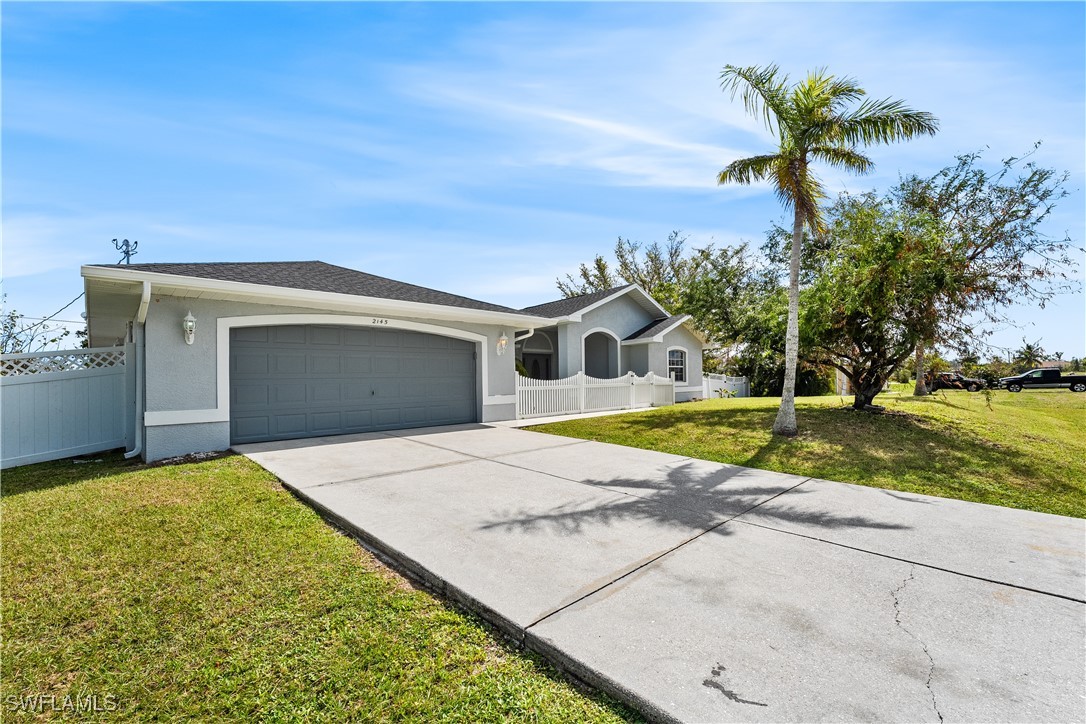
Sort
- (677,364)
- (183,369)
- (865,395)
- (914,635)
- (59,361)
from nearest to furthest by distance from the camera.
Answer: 1. (914,635)
2. (183,369)
3. (59,361)
4. (865,395)
5. (677,364)

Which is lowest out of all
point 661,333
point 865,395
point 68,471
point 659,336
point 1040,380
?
point 68,471

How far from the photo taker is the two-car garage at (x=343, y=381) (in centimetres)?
862

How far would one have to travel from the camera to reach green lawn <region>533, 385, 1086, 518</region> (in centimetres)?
603

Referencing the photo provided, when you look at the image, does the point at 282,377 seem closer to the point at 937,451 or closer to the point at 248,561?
the point at 248,561

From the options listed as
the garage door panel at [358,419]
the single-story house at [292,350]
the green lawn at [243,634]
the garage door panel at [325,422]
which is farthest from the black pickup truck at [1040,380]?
the green lawn at [243,634]

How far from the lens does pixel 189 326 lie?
7559 mm

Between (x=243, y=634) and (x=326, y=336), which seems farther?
(x=326, y=336)

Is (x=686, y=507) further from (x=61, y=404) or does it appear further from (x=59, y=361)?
(x=59, y=361)

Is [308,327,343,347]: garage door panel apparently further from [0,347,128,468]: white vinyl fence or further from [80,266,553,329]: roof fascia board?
[0,347,128,468]: white vinyl fence

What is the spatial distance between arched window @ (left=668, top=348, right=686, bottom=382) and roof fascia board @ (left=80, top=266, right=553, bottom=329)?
333 inches

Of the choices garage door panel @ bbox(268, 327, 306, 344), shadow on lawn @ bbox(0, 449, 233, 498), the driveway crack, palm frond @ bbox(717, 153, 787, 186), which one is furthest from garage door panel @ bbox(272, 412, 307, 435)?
palm frond @ bbox(717, 153, 787, 186)

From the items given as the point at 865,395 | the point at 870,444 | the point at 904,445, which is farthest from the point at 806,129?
the point at 865,395

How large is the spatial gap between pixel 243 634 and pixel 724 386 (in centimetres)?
2258

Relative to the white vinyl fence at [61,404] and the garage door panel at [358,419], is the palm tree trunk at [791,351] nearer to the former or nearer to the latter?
the garage door panel at [358,419]
